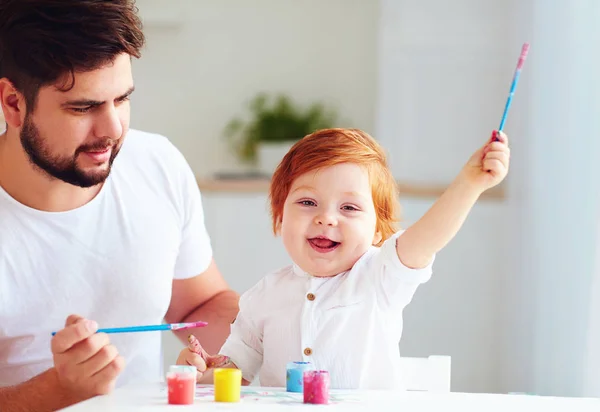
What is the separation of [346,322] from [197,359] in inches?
9.2

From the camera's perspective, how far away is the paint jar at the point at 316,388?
1.14 metres

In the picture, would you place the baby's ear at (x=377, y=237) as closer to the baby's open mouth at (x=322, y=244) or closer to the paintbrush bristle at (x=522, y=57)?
the baby's open mouth at (x=322, y=244)

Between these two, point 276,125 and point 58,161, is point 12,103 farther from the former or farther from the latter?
point 276,125

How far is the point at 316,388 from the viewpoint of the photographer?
1.14 m

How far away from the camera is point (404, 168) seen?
3488mm

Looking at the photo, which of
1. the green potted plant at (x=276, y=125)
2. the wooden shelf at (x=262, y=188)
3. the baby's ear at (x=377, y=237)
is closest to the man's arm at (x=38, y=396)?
the baby's ear at (x=377, y=237)

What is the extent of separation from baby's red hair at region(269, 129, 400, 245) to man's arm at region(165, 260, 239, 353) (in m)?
0.42

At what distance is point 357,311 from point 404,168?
2.17m

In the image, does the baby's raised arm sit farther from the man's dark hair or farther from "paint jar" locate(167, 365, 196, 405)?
the man's dark hair

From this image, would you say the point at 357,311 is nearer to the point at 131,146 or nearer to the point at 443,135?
the point at 131,146

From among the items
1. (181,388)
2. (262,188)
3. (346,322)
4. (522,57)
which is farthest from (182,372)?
(262,188)

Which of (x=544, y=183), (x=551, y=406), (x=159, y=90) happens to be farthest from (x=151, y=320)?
(x=159, y=90)

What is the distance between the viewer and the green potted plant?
12.3 feet

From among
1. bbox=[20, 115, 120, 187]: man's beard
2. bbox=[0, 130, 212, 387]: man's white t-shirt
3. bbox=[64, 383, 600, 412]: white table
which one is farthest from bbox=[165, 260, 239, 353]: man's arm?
A: bbox=[64, 383, 600, 412]: white table
